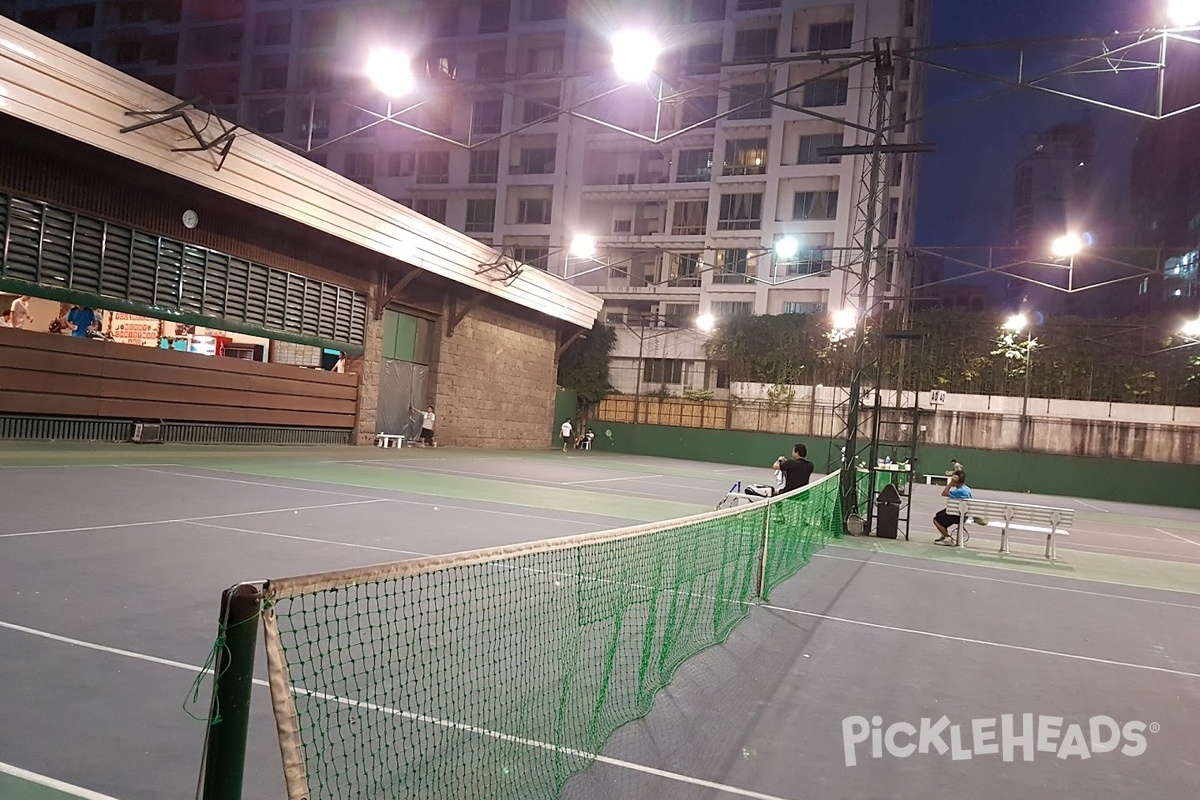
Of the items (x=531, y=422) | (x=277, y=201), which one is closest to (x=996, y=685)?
(x=277, y=201)

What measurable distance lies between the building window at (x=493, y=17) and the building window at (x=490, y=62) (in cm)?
133

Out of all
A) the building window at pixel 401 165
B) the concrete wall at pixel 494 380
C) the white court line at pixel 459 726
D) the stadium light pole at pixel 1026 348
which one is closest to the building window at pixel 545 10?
the building window at pixel 401 165

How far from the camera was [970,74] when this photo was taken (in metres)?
12.6

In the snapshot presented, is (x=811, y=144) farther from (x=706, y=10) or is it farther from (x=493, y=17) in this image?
(x=493, y=17)

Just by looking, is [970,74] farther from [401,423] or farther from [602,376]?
[602,376]

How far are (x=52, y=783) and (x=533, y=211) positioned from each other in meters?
52.0

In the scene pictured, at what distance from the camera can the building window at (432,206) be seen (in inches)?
2185

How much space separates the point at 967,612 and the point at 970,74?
8261mm

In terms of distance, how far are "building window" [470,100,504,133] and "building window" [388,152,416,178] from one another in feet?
15.9

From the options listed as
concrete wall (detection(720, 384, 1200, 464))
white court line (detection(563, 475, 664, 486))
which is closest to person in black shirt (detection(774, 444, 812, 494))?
white court line (detection(563, 475, 664, 486))

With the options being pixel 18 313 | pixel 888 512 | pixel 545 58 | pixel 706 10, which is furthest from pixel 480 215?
pixel 888 512

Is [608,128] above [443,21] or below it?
below

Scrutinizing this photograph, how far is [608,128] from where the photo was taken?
153 feet

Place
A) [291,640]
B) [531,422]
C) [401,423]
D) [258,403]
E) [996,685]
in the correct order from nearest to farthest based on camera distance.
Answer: [291,640], [996,685], [258,403], [401,423], [531,422]
